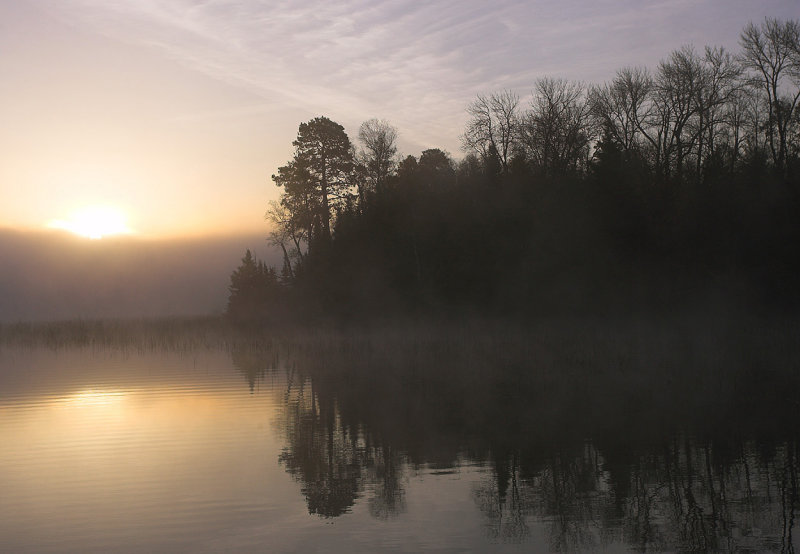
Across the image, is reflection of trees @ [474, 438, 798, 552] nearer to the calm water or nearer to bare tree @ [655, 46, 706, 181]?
the calm water

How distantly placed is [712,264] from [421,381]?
2193 centimetres

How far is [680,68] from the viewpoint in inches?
1494

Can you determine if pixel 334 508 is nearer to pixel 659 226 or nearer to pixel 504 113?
pixel 659 226

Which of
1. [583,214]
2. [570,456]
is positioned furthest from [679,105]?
[570,456]

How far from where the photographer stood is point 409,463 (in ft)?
33.6

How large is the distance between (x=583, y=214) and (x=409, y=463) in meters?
28.4

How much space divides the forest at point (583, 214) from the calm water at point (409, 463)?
16833 millimetres

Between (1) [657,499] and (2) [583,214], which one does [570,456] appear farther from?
(2) [583,214]

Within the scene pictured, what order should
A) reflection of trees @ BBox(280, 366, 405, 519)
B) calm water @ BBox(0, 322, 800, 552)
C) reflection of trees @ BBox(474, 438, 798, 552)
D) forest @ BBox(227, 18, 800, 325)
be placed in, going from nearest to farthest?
reflection of trees @ BBox(474, 438, 798, 552)
calm water @ BBox(0, 322, 800, 552)
reflection of trees @ BBox(280, 366, 405, 519)
forest @ BBox(227, 18, 800, 325)

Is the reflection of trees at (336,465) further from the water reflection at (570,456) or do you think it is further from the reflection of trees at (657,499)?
the reflection of trees at (657,499)

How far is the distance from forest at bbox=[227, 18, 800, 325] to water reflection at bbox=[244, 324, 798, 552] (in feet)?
61.2

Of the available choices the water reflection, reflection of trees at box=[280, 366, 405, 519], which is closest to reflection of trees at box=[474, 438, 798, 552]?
the water reflection

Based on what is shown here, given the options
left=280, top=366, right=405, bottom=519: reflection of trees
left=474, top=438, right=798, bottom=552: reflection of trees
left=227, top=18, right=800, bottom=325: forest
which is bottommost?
left=474, top=438, right=798, bottom=552: reflection of trees

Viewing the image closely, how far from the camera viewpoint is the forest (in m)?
33.8
